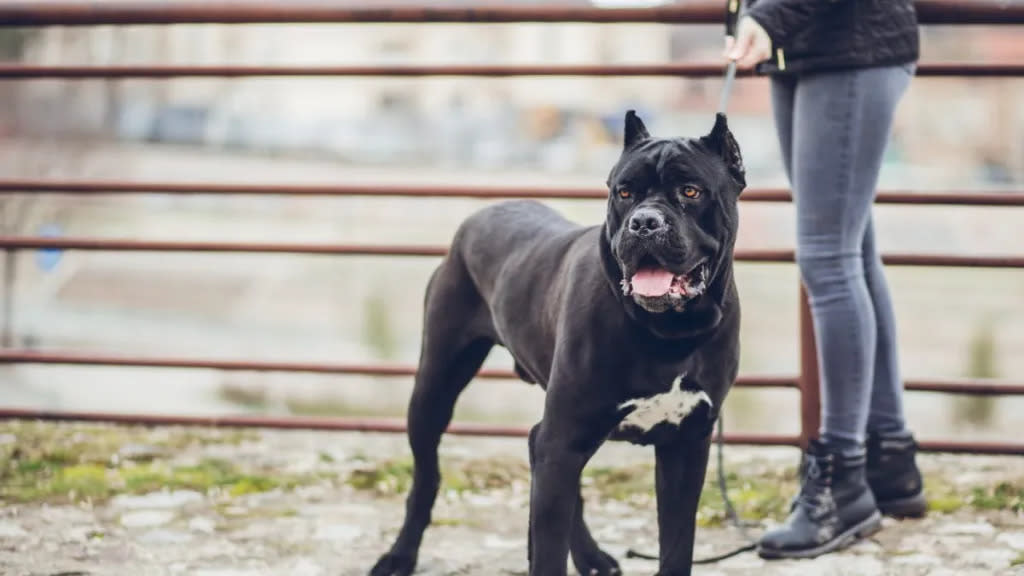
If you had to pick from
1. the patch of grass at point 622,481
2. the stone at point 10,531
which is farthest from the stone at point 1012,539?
the stone at point 10,531

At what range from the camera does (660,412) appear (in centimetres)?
218

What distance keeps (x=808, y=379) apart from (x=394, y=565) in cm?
123

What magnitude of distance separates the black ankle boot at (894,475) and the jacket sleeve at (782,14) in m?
1.02

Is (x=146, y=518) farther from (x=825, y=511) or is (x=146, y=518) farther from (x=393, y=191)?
(x=825, y=511)

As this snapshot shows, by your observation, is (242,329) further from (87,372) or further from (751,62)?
(751,62)

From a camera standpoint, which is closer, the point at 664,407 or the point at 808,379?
the point at 664,407

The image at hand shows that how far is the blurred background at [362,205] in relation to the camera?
44.3 feet

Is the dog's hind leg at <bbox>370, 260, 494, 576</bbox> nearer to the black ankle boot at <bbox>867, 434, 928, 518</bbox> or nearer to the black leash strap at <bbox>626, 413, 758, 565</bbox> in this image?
the black leash strap at <bbox>626, 413, 758, 565</bbox>

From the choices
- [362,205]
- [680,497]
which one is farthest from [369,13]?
[362,205]

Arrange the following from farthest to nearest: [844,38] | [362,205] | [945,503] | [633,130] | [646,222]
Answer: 1. [362,205]
2. [945,503]
3. [844,38]
4. [633,130]
5. [646,222]

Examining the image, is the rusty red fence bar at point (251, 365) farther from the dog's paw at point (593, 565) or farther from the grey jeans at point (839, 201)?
the dog's paw at point (593, 565)

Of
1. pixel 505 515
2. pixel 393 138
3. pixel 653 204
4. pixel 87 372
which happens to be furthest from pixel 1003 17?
pixel 393 138

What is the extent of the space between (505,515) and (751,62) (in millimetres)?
1253

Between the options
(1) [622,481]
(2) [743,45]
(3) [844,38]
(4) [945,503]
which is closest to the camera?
(2) [743,45]
